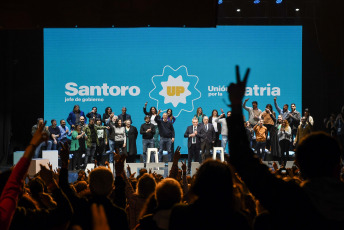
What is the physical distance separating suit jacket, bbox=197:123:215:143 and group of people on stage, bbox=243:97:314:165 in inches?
42.4

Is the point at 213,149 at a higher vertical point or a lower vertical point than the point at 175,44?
lower

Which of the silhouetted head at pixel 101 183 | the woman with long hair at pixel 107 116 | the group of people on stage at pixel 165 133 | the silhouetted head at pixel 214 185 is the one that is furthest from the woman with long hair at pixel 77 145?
the silhouetted head at pixel 214 185

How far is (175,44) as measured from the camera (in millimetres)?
16844

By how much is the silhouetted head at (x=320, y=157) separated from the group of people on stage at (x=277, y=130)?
469 inches

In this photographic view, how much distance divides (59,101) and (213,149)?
5.92m

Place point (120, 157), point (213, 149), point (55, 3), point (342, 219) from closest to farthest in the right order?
point (342, 219) < point (120, 157) < point (55, 3) < point (213, 149)

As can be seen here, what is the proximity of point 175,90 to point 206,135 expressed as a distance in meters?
3.55

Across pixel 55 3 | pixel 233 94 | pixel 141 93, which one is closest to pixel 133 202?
pixel 55 3

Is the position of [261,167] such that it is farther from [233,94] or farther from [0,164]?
[0,164]

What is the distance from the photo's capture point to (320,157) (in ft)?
5.23

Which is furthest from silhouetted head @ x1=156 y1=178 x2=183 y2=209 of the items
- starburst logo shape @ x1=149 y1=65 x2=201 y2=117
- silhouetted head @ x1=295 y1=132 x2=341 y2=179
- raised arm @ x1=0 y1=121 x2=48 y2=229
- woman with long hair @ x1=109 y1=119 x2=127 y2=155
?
starburst logo shape @ x1=149 y1=65 x2=201 y2=117

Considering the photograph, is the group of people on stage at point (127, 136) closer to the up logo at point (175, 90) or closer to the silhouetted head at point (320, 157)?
the up logo at point (175, 90)

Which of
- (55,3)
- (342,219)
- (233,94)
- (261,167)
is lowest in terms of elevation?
(342,219)

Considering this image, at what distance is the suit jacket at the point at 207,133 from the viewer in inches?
544
